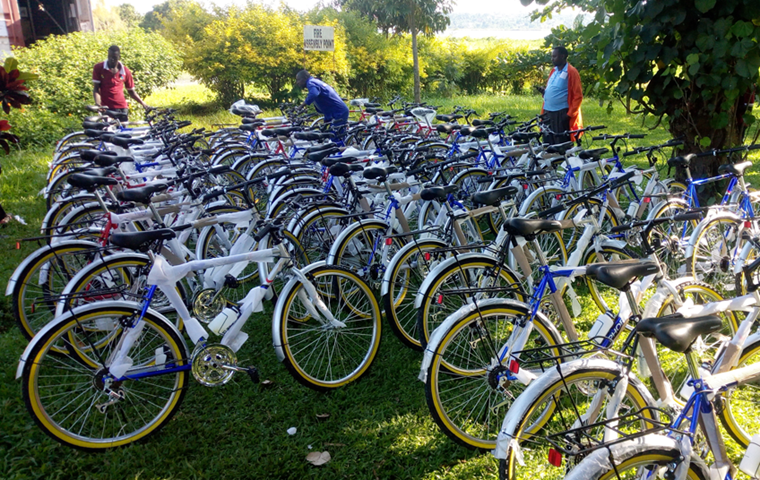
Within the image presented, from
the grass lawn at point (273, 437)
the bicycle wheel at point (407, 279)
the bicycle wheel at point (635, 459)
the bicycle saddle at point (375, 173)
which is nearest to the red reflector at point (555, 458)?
the bicycle wheel at point (635, 459)

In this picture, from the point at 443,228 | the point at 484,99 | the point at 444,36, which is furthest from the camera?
the point at 444,36

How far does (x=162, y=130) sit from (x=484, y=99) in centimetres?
1295

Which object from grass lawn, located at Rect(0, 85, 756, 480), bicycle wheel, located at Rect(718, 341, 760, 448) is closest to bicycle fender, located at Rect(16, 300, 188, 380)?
grass lawn, located at Rect(0, 85, 756, 480)

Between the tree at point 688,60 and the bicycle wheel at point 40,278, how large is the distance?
12.1 feet

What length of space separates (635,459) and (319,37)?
34.2 ft

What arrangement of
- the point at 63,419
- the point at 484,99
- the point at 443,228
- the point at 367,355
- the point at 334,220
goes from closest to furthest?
the point at 63,419
the point at 367,355
the point at 443,228
the point at 334,220
the point at 484,99

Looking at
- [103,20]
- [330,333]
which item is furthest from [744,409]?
[103,20]

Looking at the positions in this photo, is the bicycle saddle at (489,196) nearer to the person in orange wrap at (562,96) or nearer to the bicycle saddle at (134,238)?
the bicycle saddle at (134,238)

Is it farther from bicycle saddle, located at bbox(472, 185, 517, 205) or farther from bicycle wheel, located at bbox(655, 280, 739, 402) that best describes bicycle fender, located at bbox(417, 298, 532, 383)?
bicycle saddle, located at bbox(472, 185, 517, 205)

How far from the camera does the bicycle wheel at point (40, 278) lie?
3432mm

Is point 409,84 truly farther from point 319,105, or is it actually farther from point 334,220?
point 334,220

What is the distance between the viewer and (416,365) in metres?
3.44

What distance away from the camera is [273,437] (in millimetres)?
2865

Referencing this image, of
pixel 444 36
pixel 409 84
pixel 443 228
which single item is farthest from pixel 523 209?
pixel 444 36
